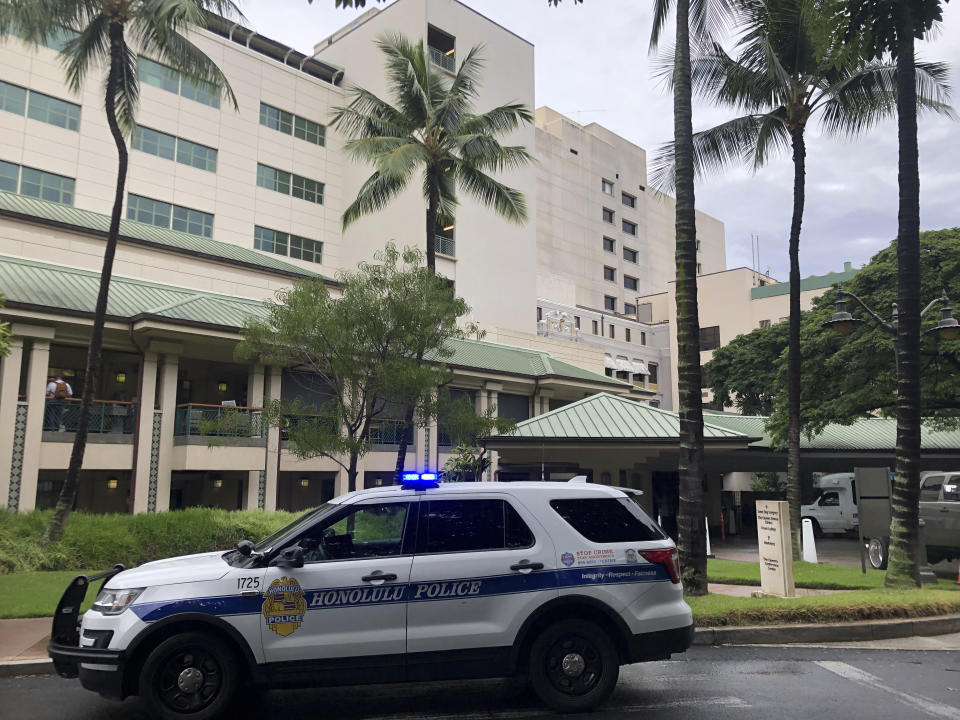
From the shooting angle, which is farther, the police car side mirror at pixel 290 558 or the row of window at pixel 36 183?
the row of window at pixel 36 183

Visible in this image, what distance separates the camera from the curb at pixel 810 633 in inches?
375

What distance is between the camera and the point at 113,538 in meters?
15.6

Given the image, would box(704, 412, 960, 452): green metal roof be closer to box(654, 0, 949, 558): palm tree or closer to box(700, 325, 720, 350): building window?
box(654, 0, 949, 558): palm tree

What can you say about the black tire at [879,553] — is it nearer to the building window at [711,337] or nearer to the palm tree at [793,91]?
the palm tree at [793,91]

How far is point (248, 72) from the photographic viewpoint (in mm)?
35281

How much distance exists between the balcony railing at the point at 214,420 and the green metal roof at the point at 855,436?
16.2 m

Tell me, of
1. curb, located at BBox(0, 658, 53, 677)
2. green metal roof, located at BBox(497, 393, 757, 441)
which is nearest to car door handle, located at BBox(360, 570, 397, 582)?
curb, located at BBox(0, 658, 53, 677)

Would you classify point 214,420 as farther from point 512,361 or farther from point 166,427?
point 512,361

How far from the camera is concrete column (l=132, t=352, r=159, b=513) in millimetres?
21969

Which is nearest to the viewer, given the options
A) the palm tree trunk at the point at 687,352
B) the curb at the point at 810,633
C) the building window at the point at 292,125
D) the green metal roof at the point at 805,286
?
the curb at the point at 810,633

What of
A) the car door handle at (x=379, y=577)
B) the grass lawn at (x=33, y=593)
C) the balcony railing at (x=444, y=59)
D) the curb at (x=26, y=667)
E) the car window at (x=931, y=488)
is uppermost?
the balcony railing at (x=444, y=59)

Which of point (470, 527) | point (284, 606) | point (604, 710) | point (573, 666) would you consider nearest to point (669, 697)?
point (604, 710)

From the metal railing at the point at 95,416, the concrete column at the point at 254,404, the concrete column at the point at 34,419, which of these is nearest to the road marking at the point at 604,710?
the concrete column at the point at 34,419

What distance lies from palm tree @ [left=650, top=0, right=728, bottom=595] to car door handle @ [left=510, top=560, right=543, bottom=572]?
5605 millimetres
